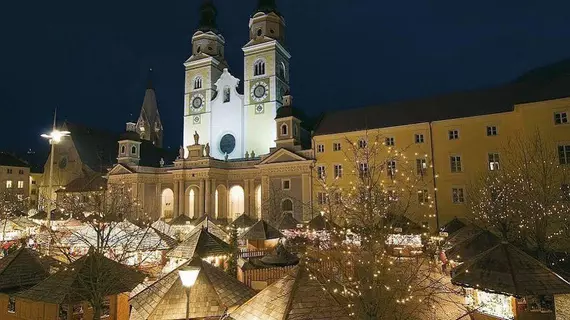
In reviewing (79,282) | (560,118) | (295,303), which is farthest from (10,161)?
(560,118)

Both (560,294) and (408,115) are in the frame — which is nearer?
(560,294)

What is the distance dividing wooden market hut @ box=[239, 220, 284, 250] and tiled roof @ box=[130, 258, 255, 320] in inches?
541

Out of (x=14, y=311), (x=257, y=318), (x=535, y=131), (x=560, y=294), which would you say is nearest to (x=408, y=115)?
(x=535, y=131)

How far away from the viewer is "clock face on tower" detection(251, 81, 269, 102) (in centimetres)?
4597

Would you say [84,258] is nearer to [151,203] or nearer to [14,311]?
[14,311]

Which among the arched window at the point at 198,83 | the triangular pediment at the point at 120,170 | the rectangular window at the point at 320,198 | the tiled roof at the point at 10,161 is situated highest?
the arched window at the point at 198,83

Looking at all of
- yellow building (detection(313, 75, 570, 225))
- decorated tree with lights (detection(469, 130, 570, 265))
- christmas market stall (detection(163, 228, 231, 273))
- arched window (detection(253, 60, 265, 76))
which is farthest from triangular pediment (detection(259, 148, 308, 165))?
christmas market stall (detection(163, 228, 231, 273))

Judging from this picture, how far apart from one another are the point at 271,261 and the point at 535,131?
21.6 m

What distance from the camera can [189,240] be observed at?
18.6 metres

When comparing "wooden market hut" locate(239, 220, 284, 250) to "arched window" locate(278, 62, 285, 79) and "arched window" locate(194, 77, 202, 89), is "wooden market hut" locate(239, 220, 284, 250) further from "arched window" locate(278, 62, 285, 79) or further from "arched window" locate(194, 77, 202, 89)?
"arched window" locate(194, 77, 202, 89)

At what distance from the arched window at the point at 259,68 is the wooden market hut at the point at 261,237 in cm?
2617

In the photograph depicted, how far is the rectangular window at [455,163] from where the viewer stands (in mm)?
30731

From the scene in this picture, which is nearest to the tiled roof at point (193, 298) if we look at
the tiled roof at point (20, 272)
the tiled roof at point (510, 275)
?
the tiled roof at point (20, 272)

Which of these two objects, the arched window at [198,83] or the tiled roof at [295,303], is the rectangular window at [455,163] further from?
the arched window at [198,83]
